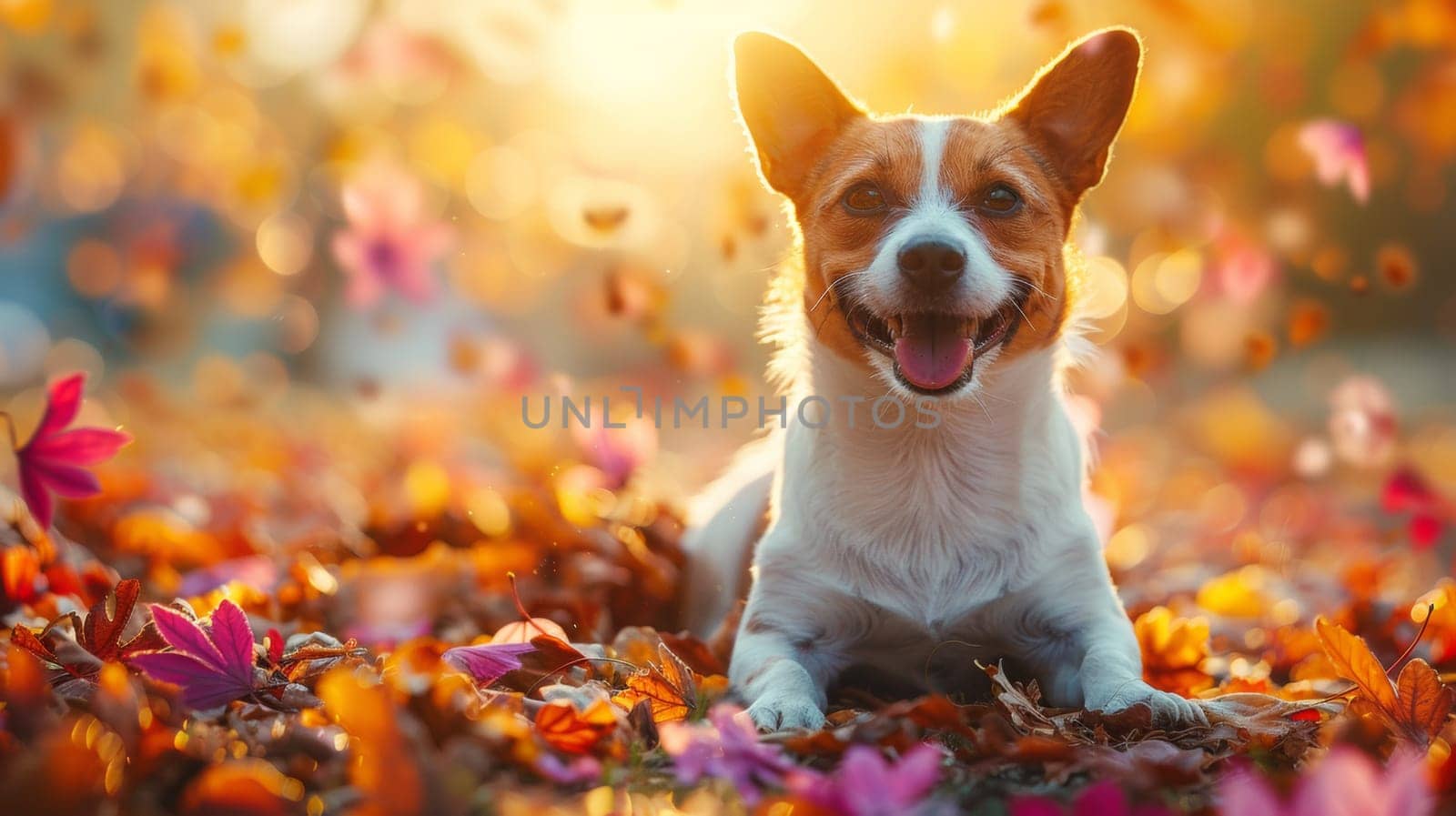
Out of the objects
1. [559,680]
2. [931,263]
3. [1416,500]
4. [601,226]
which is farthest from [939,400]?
[1416,500]

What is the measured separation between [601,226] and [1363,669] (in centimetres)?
268

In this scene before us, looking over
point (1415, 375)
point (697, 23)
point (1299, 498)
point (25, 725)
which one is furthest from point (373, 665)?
point (1415, 375)

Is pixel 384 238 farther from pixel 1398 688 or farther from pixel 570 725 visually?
pixel 1398 688

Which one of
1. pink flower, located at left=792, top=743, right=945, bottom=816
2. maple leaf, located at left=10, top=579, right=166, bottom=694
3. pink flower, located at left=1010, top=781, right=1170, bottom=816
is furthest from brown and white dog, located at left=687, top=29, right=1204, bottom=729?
maple leaf, located at left=10, top=579, right=166, bottom=694

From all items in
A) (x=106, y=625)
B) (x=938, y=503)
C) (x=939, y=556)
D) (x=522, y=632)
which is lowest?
(x=522, y=632)

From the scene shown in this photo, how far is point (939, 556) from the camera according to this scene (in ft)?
8.71

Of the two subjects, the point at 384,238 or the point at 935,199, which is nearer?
the point at 935,199

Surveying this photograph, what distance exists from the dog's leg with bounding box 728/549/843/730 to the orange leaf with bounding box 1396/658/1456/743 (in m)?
1.09

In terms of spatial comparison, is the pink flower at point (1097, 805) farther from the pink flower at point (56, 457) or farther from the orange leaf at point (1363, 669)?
the pink flower at point (56, 457)

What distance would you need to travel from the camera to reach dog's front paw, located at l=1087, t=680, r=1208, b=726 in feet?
7.28

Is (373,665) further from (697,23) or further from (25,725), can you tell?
(697,23)

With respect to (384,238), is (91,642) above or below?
below

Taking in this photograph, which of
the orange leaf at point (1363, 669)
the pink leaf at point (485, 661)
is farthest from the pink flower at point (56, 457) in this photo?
the orange leaf at point (1363, 669)

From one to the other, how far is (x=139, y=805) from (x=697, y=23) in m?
3.46
